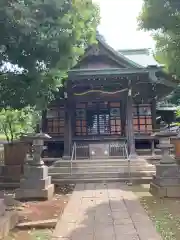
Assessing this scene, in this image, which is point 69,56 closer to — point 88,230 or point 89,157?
point 88,230

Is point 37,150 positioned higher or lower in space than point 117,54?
lower

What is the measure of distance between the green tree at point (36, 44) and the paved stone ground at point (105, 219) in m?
3.54

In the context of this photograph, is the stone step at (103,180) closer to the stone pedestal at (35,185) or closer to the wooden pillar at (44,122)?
the stone pedestal at (35,185)

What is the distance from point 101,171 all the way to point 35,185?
4.08 meters

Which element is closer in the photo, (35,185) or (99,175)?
(35,185)

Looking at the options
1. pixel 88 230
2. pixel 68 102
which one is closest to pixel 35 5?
pixel 88 230

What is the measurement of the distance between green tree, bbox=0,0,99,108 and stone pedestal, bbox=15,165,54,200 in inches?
83.6

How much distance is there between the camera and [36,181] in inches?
337

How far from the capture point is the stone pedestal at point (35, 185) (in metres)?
8.36

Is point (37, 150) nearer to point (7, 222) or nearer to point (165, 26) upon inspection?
point (7, 222)

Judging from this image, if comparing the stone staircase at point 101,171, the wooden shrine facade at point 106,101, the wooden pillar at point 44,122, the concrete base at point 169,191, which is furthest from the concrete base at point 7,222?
the wooden pillar at point 44,122

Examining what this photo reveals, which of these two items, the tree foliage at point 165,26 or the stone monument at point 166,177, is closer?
the tree foliage at point 165,26

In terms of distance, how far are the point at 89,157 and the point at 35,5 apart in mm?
9334

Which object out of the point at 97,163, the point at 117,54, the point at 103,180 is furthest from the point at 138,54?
the point at 103,180
